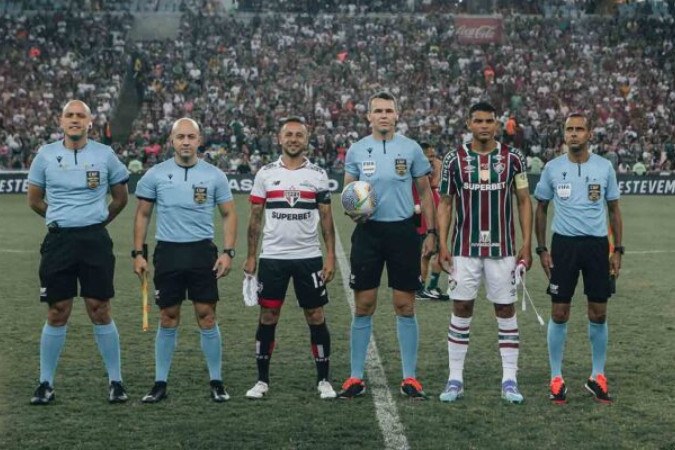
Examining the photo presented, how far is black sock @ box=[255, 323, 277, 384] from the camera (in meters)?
7.49

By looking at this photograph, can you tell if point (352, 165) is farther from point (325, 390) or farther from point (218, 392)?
point (218, 392)

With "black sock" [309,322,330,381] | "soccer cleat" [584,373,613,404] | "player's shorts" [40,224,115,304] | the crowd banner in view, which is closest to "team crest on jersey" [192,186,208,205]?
"player's shorts" [40,224,115,304]

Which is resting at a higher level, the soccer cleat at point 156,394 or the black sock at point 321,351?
the black sock at point 321,351

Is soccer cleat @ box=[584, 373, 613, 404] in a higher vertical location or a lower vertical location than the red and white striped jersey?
lower

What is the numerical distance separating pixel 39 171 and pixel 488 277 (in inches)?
127

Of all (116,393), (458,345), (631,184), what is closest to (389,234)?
(458,345)

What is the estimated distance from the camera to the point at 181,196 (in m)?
7.20

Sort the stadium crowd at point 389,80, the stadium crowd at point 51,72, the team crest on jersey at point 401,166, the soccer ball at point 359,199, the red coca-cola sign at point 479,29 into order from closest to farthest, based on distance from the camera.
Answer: the soccer ball at point 359,199
the team crest on jersey at point 401,166
the stadium crowd at point 51,72
the stadium crowd at point 389,80
the red coca-cola sign at point 479,29

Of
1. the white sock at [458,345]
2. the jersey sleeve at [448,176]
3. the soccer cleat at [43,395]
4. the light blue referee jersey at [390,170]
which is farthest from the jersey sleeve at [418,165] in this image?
the soccer cleat at [43,395]

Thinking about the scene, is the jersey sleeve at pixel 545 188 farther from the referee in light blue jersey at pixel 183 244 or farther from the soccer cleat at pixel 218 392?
the soccer cleat at pixel 218 392

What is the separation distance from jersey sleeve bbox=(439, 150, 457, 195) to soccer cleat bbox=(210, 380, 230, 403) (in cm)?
209

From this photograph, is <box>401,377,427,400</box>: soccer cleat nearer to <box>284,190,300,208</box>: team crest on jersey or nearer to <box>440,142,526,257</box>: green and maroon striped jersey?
<box>440,142,526,257</box>: green and maroon striped jersey

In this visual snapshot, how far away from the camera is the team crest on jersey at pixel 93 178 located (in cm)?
718

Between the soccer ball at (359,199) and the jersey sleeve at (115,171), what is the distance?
1595 millimetres
